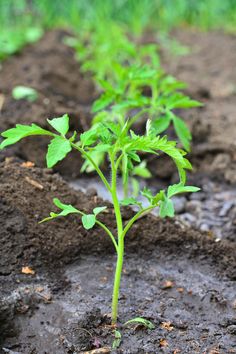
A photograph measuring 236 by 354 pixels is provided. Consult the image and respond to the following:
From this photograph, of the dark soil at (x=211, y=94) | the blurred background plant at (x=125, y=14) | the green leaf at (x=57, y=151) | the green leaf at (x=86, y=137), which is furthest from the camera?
the blurred background plant at (x=125, y=14)

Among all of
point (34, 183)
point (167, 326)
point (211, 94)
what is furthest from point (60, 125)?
point (211, 94)

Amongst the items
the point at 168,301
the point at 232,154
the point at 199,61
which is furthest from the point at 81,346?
the point at 199,61

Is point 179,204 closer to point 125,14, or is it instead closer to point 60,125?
point 60,125

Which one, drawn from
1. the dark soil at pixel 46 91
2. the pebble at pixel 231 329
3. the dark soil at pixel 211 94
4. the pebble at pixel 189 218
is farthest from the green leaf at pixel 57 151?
the dark soil at pixel 211 94

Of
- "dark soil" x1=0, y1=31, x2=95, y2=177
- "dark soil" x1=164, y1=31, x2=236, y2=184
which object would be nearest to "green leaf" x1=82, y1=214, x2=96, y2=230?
"dark soil" x1=0, y1=31, x2=95, y2=177

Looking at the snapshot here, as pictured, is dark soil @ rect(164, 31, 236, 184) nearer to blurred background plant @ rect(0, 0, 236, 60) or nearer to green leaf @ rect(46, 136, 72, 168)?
blurred background plant @ rect(0, 0, 236, 60)

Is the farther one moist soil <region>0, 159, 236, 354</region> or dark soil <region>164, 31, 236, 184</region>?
dark soil <region>164, 31, 236, 184</region>

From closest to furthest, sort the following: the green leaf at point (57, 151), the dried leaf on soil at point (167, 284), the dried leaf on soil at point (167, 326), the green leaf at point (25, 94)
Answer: the green leaf at point (57, 151) < the dried leaf on soil at point (167, 326) < the dried leaf on soil at point (167, 284) < the green leaf at point (25, 94)

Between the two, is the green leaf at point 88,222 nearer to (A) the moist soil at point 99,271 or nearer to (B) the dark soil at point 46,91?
(A) the moist soil at point 99,271

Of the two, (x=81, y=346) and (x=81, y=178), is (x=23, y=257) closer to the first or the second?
(x=81, y=346)
